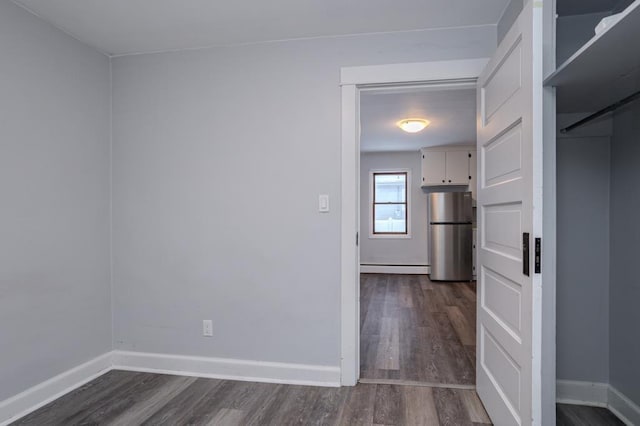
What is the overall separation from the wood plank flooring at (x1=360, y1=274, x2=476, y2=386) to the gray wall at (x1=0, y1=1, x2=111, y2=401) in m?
2.03

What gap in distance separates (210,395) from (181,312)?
2.09 feet

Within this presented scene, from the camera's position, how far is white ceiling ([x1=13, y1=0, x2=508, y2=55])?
1.97 metres

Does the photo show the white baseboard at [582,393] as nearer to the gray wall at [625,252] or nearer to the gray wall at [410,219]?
the gray wall at [625,252]

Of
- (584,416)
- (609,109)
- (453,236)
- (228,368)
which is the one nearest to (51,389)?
(228,368)

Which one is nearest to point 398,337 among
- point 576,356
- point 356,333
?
point 356,333

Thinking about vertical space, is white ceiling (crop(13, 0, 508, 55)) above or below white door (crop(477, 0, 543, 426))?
above

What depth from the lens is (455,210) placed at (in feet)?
19.2

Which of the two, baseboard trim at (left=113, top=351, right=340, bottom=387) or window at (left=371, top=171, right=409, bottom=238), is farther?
window at (left=371, top=171, right=409, bottom=238)

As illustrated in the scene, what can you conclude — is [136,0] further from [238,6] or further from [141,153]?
[141,153]

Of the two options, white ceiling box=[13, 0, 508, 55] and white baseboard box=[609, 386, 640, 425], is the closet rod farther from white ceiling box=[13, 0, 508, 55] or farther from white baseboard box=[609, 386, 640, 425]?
white baseboard box=[609, 386, 640, 425]

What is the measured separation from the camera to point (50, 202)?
7.13 ft

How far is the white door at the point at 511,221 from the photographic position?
132 centimetres

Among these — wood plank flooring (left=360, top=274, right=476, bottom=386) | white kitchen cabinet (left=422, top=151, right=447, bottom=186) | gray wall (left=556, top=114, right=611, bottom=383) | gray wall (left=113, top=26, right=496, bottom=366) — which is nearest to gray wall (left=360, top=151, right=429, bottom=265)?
white kitchen cabinet (left=422, top=151, right=447, bottom=186)

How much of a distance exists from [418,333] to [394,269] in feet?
10.9
